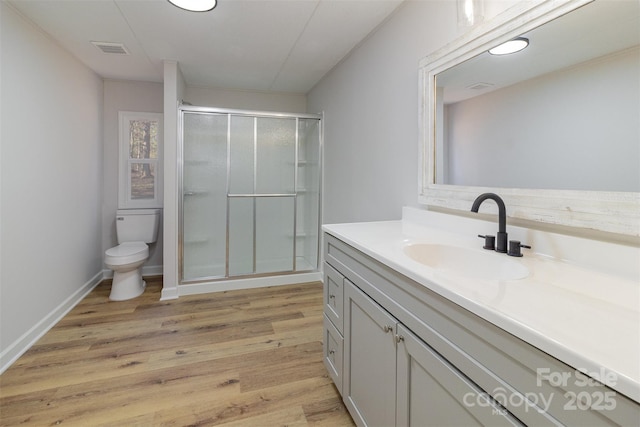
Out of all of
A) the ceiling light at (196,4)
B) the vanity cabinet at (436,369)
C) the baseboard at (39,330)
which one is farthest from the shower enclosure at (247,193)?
the vanity cabinet at (436,369)

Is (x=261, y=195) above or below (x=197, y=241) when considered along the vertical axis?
above

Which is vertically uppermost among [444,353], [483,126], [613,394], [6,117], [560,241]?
[6,117]

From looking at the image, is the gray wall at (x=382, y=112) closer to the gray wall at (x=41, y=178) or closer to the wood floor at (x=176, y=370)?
the wood floor at (x=176, y=370)

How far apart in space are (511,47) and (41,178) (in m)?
3.02

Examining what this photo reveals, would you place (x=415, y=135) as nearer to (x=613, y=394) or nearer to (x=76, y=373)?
(x=613, y=394)

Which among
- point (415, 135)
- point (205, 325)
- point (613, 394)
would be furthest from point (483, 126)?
point (205, 325)

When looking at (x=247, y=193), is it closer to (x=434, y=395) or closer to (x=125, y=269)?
(x=125, y=269)

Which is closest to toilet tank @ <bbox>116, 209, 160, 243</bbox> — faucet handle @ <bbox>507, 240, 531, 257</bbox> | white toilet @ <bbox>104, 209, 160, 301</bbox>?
white toilet @ <bbox>104, 209, 160, 301</bbox>

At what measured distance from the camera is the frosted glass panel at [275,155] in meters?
3.18

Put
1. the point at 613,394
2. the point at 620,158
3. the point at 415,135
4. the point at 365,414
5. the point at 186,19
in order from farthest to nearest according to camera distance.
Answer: the point at 186,19, the point at 415,135, the point at 365,414, the point at 620,158, the point at 613,394

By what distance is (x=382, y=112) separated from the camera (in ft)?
6.67

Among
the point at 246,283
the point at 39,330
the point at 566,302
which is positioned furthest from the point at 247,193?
the point at 566,302

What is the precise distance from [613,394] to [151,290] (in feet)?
11.2

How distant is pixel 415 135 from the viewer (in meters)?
1.70
